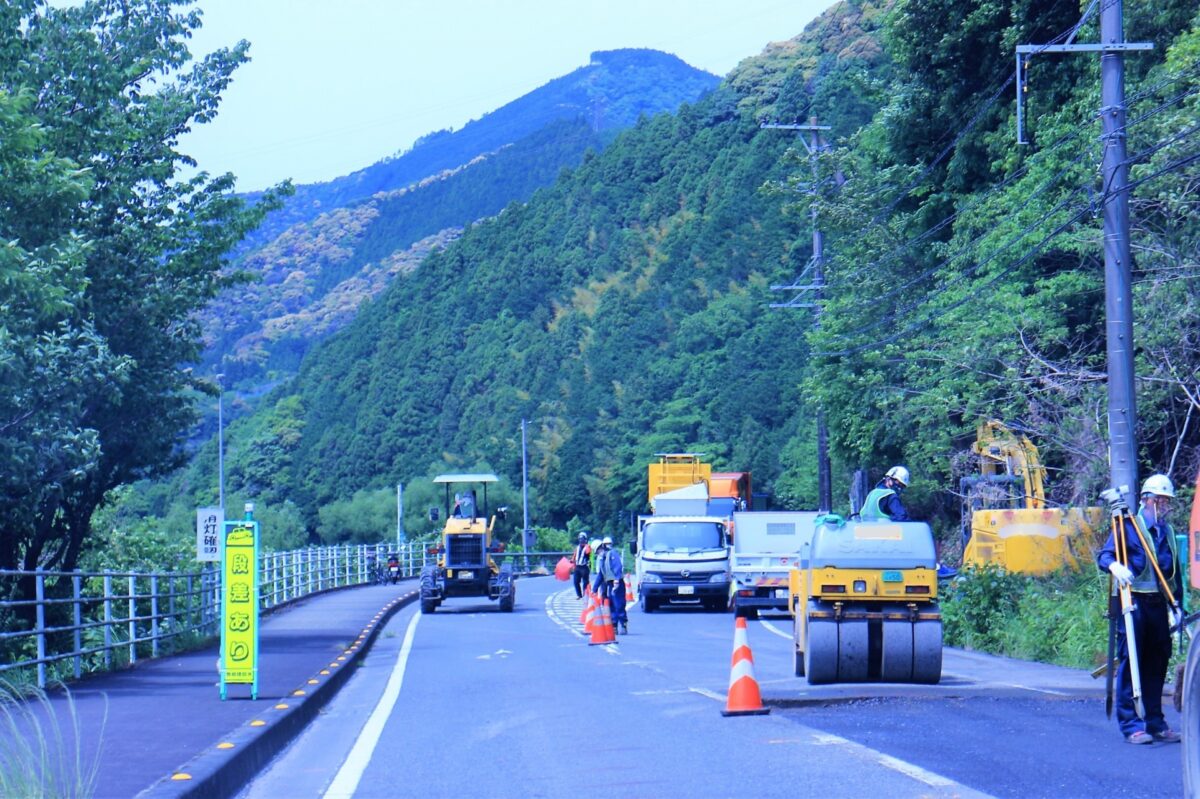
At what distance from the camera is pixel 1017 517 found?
23281mm

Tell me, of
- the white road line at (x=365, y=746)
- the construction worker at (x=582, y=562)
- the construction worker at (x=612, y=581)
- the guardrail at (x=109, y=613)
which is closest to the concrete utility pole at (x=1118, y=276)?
the white road line at (x=365, y=746)

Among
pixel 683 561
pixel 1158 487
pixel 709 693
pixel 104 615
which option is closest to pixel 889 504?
pixel 709 693

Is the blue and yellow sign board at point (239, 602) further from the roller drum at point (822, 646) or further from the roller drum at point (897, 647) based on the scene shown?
the roller drum at point (897, 647)

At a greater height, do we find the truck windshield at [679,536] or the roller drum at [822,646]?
the truck windshield at [679,536]

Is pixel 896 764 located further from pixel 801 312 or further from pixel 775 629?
pixel 801 312

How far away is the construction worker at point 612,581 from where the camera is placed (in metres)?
27.4

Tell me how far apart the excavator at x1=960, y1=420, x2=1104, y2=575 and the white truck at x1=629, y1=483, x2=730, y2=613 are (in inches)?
339

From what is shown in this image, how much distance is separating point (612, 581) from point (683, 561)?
828 centimetres

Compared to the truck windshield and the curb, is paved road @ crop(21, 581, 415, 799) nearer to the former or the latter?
the curb

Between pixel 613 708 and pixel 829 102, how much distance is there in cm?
8535

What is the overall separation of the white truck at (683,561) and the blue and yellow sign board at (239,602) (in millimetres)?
22667

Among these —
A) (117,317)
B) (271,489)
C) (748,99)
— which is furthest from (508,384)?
(117,317)

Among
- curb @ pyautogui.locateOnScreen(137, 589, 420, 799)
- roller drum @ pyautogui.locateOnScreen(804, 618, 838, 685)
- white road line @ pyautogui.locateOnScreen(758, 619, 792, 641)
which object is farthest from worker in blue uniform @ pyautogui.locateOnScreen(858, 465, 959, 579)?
white road line @ pyautogui.locateOnScreen(758, 619, 792, 641)

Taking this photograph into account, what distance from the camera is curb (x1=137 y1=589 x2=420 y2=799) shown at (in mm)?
8609
